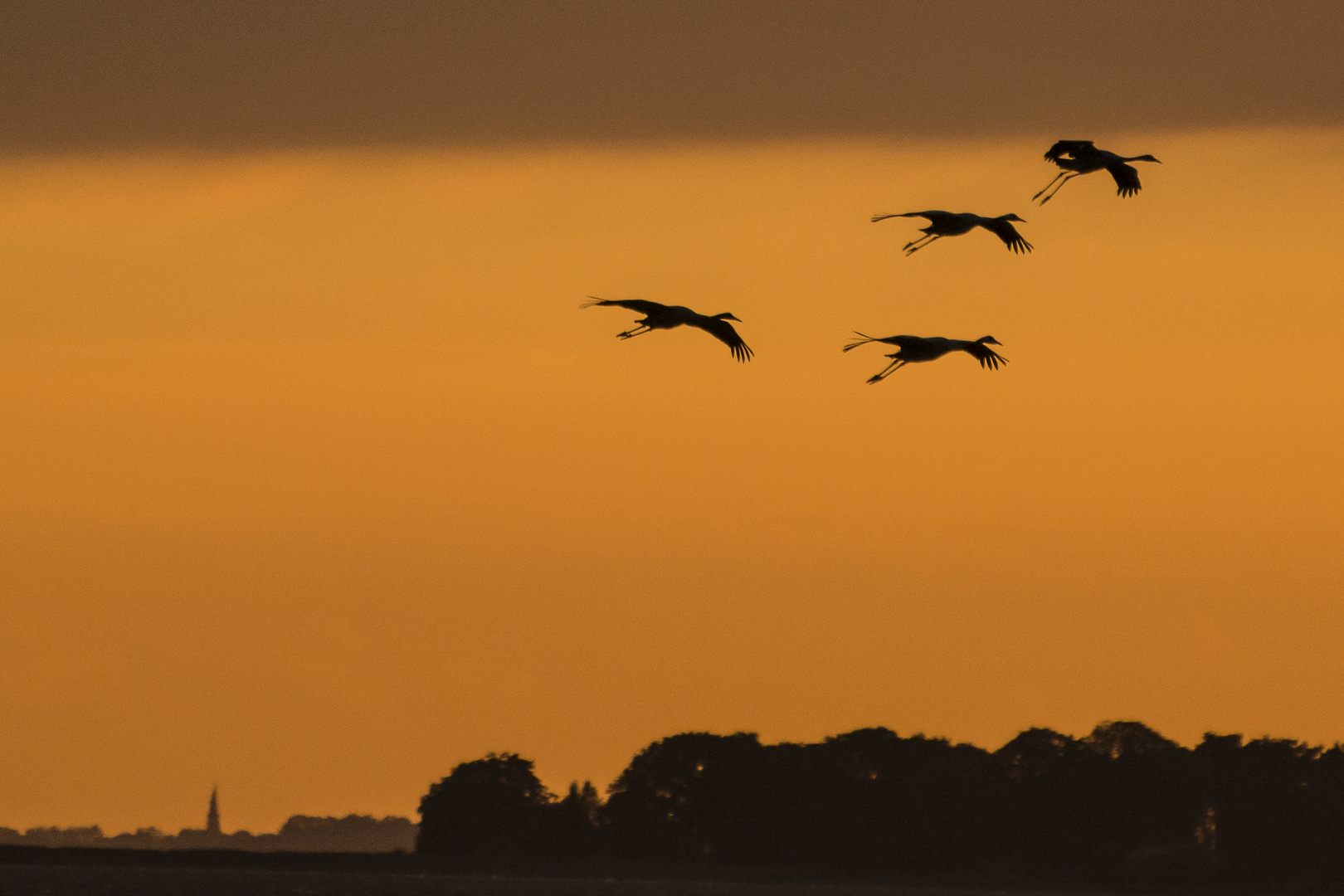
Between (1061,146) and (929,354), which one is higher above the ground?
(1061,146)

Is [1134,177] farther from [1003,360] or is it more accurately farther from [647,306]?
[647,306]

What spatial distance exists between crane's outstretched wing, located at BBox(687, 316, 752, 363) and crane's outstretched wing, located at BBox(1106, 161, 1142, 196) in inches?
379

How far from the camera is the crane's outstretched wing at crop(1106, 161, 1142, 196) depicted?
205 feet

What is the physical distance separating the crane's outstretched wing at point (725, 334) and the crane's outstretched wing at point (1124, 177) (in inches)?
379

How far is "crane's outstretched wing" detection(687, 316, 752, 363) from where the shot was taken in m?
62.5

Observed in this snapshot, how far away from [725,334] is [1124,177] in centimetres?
1025

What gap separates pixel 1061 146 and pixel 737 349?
29.5ft

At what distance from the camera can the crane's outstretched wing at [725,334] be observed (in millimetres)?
62469

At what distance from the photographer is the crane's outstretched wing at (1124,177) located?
6250 centimetres

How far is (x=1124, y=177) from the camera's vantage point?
62938mm

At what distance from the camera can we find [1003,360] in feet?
205

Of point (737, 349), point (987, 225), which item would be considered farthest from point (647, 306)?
point (987, 225)

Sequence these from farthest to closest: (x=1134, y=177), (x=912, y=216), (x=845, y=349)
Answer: (x=1134, y=177)
(x=912, y=216)
(x=845, y=349)

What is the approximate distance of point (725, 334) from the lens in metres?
63.1
